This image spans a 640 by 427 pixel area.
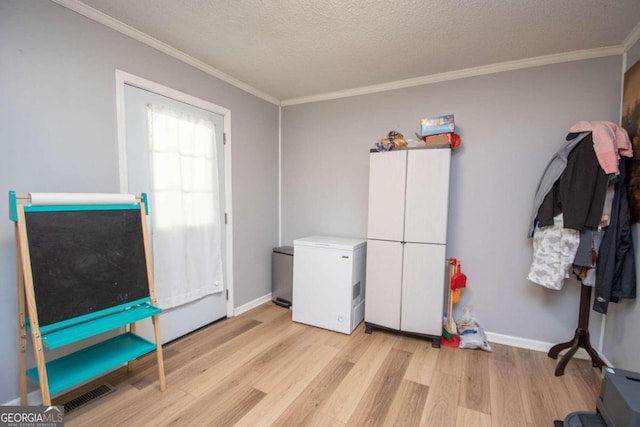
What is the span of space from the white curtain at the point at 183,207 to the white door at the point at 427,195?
6.12ft

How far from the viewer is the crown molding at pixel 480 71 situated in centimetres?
218

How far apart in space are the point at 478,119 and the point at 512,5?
0.99 meters

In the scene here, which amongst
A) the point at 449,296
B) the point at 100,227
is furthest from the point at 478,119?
the point at 100,227

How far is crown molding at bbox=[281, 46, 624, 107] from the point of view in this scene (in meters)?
2.18

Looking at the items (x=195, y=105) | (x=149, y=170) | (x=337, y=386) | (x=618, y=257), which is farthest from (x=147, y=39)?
(x=618, y=257)

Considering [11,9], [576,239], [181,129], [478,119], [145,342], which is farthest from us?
[478,119]

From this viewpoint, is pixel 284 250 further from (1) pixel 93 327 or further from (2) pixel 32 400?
(2) pixel 32 400

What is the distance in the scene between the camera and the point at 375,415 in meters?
1.67

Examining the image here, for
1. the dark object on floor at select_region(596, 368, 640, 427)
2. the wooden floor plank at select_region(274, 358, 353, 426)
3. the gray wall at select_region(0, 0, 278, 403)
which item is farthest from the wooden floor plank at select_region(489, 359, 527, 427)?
the gray wall at select_region(0, 0, 278, 403)

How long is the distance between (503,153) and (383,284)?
1612mm

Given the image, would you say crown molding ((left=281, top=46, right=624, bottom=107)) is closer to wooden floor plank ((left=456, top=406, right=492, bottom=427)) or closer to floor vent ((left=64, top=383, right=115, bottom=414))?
wooden floor plank ((left=456, top=406, right=492, bottom=427))

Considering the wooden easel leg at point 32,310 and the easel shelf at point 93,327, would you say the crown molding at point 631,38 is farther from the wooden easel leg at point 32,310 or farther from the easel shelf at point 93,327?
the wooden easel leg at point 32,310

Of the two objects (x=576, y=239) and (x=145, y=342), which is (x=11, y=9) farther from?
(x=576, y=239)

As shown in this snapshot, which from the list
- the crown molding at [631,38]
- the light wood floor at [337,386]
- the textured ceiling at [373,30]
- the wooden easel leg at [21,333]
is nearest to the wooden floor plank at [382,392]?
the light wood floor at [337,386]
